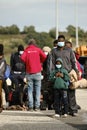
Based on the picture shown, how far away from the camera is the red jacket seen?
65.6 feet

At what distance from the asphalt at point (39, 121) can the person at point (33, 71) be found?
114 cm

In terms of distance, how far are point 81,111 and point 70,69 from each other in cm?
225

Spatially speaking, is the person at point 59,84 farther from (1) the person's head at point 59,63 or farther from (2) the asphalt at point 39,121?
(2) the asphalt at point 39,121

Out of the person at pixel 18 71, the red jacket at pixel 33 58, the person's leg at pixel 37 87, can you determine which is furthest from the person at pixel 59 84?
the person at pixel 18 71

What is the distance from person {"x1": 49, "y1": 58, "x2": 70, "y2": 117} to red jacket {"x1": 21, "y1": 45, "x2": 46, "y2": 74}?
8.55 ft

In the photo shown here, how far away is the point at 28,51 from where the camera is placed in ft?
66.2

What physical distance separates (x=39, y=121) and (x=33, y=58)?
4.10 metres

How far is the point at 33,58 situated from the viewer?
20.1 meters

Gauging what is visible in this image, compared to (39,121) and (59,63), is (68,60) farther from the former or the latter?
(39,121)

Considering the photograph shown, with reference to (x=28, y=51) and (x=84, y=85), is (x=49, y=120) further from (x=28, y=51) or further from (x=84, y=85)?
(x=28, y=51)

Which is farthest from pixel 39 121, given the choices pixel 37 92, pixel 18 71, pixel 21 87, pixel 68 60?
pixel 18 71

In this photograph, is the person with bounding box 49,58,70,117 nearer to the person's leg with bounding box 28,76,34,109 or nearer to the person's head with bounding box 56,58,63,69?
the person's head with bounding box 56,58,63,69

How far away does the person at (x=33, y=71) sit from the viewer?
65.4ft

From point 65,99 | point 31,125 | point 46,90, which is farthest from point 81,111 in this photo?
point 31,125
